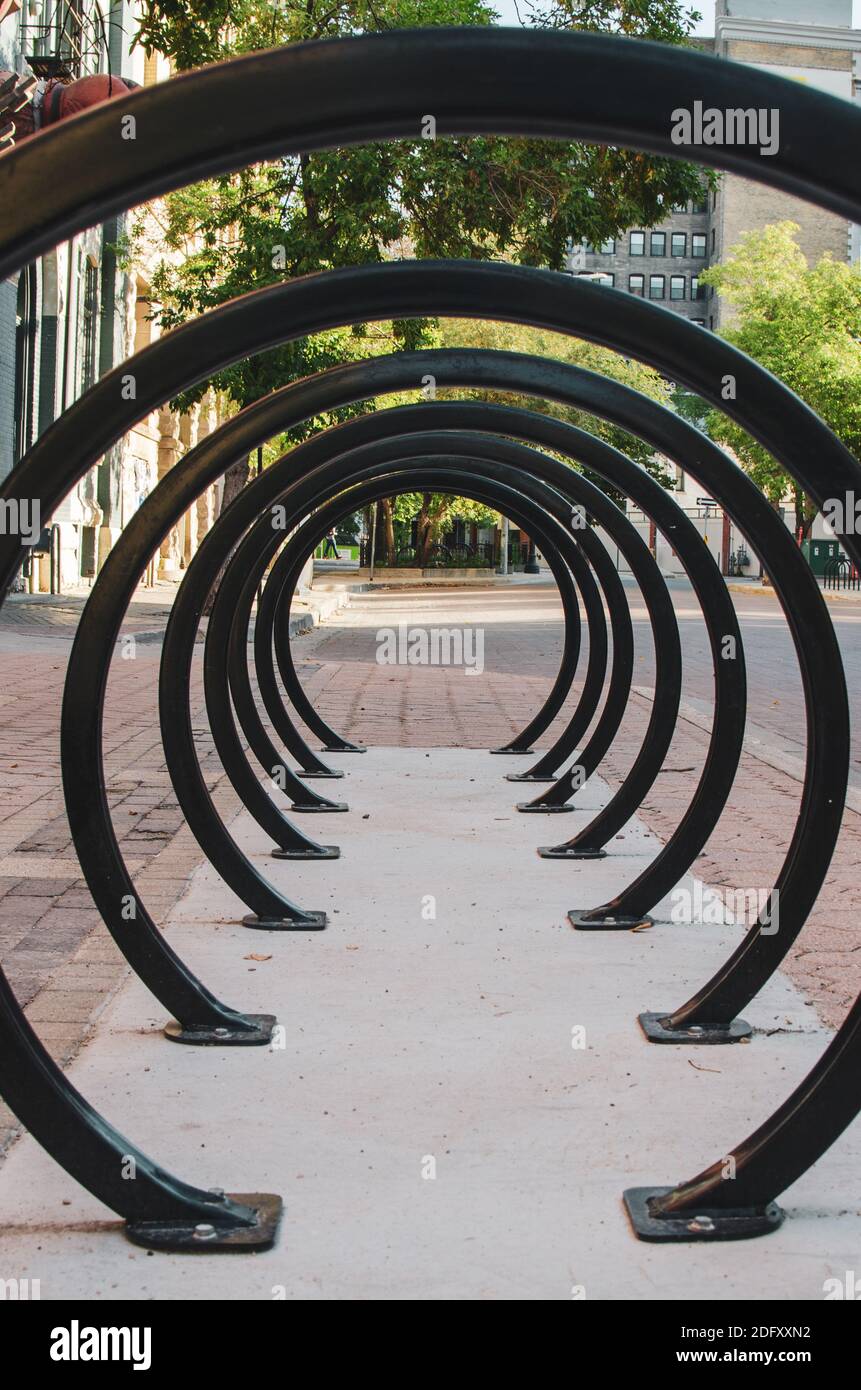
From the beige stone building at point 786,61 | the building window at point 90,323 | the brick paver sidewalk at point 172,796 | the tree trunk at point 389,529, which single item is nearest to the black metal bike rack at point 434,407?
the brick paver sidewalk at point 172,796

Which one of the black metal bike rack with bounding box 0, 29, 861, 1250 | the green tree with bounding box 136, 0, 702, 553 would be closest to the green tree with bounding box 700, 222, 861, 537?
the green tree with bounding box 136, 0, 702, 553

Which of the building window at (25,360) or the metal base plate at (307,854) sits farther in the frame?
the building window at (25,360)

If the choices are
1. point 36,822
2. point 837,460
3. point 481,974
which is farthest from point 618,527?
point 837,460

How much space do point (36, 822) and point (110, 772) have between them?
1.47 meters

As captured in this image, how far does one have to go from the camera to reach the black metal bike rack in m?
1.70

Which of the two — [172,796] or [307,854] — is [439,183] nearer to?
[172,796]

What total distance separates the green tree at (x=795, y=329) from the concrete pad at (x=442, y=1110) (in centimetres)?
3623

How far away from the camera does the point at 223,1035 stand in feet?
11.8

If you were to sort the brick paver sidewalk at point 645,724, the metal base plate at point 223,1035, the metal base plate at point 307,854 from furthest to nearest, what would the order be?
the metal base plate at point 307,854
the brick paver sidewalk at point 645,724
the metal base plate at point 223,1035

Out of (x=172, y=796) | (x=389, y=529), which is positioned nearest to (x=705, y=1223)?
(x=172, y=796)

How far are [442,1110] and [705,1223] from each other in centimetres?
72

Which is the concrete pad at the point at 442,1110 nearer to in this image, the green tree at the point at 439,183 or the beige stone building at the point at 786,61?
the green tree at the point at 439,183

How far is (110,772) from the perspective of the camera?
7.72 m

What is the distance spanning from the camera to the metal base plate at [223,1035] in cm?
356
